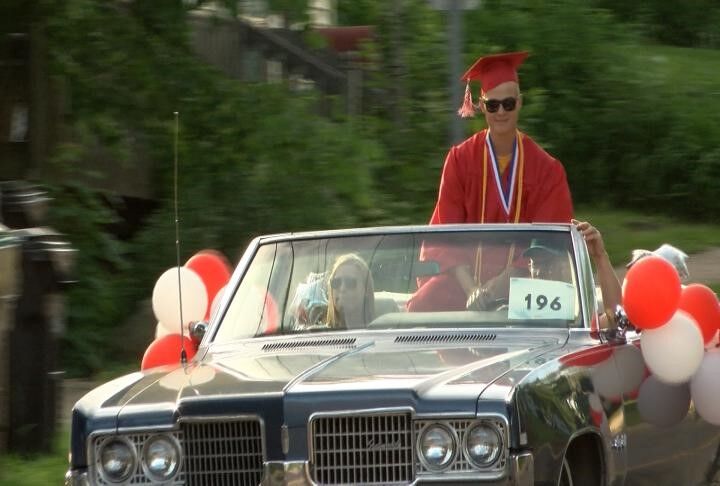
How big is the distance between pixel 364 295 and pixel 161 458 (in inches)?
55.1

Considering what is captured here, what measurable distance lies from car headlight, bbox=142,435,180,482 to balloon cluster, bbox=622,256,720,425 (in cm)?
214

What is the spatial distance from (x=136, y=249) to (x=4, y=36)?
2.08 m

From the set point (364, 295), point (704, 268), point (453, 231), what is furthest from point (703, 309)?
point (704, 268)

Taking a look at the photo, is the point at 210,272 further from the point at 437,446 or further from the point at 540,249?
the point at 437,446

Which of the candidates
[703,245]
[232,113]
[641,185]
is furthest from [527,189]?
[641,185]

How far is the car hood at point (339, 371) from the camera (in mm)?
5414

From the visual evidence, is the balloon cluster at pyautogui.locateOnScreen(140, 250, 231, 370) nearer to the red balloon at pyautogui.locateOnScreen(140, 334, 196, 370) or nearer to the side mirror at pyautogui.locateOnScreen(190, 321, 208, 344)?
the red balloon at pyautogui.locateOnScreen(140, 334, 196, 370)

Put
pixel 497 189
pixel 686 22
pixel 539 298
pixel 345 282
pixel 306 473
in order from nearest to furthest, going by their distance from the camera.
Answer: pixel 306 473
pixel 539 298
pixel 345 282
pixel 497 189
pixel 686 22

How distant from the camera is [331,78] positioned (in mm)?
14609

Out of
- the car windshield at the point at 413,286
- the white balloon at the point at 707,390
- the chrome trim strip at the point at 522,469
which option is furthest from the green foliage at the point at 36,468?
the chrome trim strip at the point at 522,469

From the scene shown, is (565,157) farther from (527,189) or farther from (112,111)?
(527,189)

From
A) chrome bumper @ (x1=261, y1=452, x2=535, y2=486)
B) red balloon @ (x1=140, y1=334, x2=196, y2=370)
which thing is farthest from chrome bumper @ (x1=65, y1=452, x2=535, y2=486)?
red balloon @ (x1=140, y1=334, x2=196, y2=370)

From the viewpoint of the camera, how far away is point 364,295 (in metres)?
6.70

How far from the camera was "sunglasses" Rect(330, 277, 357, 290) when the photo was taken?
6715 mm
